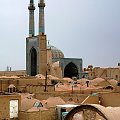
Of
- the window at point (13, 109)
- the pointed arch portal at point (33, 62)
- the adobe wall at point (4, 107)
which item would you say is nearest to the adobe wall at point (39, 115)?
the window at point (13, 109)

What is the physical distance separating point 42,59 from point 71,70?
1021cm

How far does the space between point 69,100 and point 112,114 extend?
17.4 metres

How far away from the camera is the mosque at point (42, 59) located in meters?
41.0

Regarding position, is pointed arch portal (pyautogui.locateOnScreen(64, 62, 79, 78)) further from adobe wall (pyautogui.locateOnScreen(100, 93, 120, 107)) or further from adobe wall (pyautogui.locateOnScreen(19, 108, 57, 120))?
adobe wall (pyautogui.locateOnScreen(100, 93, 120, 107))

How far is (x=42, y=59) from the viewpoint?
135 ft

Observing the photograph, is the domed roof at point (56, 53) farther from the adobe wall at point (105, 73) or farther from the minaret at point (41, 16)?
the minaret at point (41, 16)

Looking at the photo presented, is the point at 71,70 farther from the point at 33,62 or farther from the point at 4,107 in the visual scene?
the point at 4,107

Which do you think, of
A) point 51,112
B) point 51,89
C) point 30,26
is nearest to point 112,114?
point 51,112

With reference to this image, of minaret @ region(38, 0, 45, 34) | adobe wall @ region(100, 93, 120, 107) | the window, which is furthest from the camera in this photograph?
minaret @ region(38, 0, 45, 34)

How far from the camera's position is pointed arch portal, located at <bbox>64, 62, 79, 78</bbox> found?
48.8 metres

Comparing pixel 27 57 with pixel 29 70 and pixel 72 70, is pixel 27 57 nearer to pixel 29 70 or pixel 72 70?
pixel 29 70

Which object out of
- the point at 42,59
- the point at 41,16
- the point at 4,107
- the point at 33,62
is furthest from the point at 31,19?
the point at 4,107

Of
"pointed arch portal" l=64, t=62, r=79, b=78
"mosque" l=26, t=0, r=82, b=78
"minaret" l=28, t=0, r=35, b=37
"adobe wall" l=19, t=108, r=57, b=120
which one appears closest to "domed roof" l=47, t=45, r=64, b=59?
"mosque" l=26, t=0, r=82, b=78

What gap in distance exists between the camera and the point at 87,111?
18.7ft
